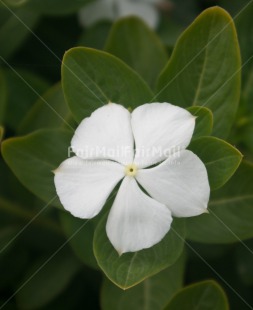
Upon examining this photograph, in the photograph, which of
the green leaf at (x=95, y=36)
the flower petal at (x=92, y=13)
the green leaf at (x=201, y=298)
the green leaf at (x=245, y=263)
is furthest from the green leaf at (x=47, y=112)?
the green leaf at (x=245, y=263)

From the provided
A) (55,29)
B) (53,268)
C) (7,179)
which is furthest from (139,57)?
(53,268)

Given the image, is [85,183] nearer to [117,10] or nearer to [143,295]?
[143,295]

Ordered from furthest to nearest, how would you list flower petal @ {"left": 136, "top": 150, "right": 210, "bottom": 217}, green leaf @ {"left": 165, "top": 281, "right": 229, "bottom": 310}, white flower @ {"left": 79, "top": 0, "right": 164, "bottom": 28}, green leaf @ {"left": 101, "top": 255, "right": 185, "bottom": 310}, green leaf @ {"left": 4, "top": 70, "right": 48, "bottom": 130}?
white flower @ {"left": 79, "top": 0, "right": 164, "bottom": 28}
green leaf @ {"left": 4, "top": 70, "right": 48, "bottom": 130}
green leaf @ {"left": 101, "top": 255, "right": 185, "bottom": 310}
green leaf @ {"left": 165, "top": 281, "right": 229, "bottom": 310}
flower petal @ {"left": 136, "top": 150, "right": 210, "bottom": 217}

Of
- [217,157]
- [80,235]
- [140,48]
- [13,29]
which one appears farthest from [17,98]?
[217,157]

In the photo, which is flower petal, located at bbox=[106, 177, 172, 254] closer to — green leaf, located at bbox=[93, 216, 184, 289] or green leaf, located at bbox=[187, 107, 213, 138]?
green leaf, located at bbox=[93, 216, 184, 289]

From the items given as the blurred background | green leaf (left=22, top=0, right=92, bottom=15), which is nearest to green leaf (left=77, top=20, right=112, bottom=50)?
the blurred background

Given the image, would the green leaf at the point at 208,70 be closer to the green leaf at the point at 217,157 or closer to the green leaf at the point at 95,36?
the green leaf at the point at 217,157

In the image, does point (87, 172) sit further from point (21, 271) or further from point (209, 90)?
point (21, 271)
